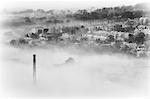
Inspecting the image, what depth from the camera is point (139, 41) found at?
3.62 metres

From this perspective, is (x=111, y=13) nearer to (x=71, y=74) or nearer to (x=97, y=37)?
(x=97, y=37)

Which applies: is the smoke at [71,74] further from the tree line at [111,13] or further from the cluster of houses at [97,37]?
the tree line at [111,13]

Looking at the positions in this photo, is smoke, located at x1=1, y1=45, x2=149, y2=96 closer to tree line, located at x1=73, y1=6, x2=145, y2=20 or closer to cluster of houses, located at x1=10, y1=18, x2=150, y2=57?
cluster of houses, located at x1=10, y1=18, x2=150, y2=57

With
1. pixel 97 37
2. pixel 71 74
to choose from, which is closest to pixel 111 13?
pixel 97 37

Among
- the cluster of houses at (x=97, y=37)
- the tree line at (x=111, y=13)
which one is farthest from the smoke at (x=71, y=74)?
the tree line at (x=111, y=13)

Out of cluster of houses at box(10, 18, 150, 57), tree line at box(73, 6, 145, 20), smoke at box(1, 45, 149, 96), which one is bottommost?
smoke at box(1, 45, 149, 96)

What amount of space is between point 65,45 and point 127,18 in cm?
61

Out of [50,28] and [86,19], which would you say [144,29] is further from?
[50,28]

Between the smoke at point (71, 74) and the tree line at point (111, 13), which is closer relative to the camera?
the smoke at point (71, 74)

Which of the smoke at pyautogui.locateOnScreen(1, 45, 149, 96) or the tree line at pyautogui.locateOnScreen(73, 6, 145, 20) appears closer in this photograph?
the smoke at pyautogui.locateOnScreen(1, 45, 149, 96)

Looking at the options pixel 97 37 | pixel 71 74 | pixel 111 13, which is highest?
pixel 111 13

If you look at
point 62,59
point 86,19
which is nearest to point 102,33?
point 86,19

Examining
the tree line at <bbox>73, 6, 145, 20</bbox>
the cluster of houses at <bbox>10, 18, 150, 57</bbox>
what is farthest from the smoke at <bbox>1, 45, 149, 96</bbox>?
the tree line at <bbox>73, 6, 145, 20</bbox>

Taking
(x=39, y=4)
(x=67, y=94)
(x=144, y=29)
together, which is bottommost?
(x=67, y=94)
